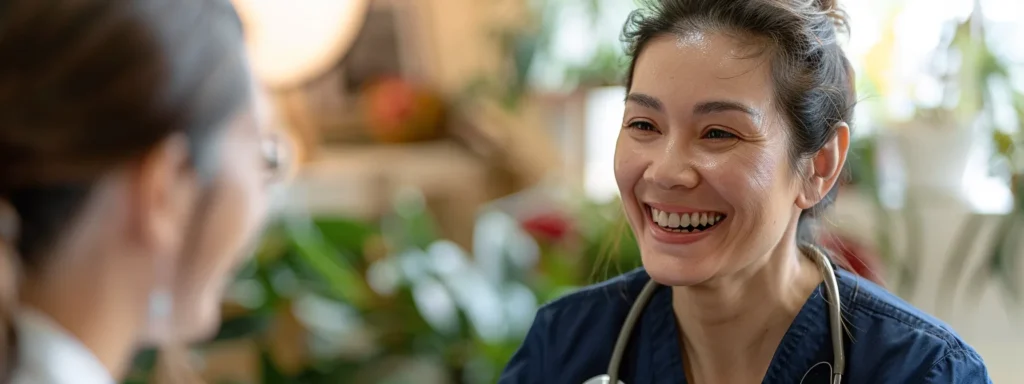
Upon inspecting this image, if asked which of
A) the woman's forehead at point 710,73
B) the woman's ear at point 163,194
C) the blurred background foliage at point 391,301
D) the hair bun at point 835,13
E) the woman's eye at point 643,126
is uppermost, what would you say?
the hair bun at point 835,13

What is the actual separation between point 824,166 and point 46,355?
0.65 m

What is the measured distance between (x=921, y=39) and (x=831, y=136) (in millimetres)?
1143

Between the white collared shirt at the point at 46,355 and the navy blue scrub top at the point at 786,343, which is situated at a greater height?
the white collared shirt at the point at 46,355

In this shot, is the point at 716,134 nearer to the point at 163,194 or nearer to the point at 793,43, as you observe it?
the point at 793,43

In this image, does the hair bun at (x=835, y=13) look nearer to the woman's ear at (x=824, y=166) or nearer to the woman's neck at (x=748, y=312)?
the woman's ear at (x=824, y=166)

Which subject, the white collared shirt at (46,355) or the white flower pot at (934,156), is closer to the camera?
the white collared shirt at (46,355)

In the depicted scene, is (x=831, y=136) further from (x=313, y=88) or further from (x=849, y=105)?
(x=313, y=88)

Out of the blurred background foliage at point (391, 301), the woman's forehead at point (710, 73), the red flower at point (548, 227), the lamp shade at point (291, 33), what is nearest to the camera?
the woman's forehead at point (710, 73)

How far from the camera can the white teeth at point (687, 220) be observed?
0.85m

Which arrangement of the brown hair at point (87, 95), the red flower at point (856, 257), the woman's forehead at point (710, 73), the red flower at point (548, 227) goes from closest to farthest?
the brown hair at point (87, 95)
the woman's forehead at point (710, 73)
the red flower at point (856, 257)
the red flower at point (548, 227)

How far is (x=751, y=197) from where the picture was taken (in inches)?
32.7

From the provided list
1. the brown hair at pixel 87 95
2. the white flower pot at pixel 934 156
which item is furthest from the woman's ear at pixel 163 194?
the white flower pot at pixel 934 156

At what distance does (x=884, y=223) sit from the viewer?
5.34 ft

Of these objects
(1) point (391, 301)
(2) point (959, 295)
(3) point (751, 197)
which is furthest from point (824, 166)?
(1) point (391, 301)
